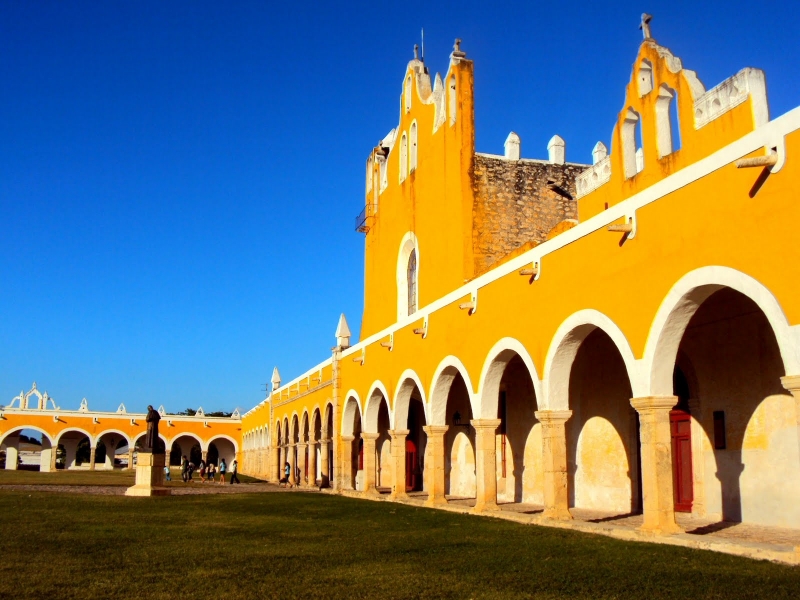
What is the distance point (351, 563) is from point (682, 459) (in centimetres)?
604

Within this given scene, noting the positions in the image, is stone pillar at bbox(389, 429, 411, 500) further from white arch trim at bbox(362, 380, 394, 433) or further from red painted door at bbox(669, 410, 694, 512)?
red painted door at bbox(669, 410, 694, 512)

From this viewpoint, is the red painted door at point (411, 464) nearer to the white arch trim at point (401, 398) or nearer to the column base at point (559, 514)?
the white arch trim at point (401, 398)

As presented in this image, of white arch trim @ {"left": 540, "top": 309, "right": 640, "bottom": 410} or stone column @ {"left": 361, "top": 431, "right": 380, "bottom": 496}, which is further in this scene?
stone column @ {"left": 361, "top": 431, "right": 380, "bottom": 496}

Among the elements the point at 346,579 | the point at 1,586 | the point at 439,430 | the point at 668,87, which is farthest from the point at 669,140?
the point at 1,586

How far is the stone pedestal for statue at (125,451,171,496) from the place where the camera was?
1878cm

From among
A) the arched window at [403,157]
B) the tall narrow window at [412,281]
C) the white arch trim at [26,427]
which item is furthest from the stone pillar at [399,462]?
the white arch trim at [26,427]

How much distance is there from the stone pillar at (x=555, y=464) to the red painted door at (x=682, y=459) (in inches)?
67.9

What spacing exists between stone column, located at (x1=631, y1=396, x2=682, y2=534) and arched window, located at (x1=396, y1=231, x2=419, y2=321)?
12518 mm

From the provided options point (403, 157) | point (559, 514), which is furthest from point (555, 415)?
point (403, 157)

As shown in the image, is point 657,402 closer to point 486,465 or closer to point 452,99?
point 486,465

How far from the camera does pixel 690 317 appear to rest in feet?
27.6

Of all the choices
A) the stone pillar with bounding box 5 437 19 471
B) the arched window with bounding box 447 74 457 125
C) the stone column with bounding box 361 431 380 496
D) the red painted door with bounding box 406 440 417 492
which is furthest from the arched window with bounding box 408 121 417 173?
the stone pillar with bounding box 5 437 19 471

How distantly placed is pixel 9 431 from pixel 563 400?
42214mm

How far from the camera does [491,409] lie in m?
12.8
